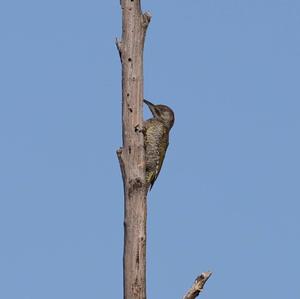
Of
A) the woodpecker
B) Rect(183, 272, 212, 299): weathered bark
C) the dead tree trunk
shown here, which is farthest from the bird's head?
Rect(183, 272, 212, 299): weathered bark

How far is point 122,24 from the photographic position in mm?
11258

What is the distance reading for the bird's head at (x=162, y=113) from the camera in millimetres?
12930

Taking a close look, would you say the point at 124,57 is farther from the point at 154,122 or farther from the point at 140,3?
the point at 154,122

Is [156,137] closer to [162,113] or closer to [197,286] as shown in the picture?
[162,113]

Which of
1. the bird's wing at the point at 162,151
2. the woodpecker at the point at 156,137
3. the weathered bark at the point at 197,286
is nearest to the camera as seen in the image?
the weathered bark at the point at 197,286

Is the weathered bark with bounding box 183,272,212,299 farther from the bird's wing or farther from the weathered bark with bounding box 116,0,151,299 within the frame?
the bird's wing

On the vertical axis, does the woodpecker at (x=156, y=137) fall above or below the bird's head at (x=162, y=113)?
below

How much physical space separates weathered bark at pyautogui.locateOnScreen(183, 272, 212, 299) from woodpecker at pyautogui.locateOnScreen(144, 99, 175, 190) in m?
1.70

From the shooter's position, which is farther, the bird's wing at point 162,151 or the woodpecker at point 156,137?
the bird's wing at point 162,151

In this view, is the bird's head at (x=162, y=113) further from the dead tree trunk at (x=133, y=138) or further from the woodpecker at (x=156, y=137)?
the dead tree trunk at (x=133, y=138)

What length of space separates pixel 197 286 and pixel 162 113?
3.16m

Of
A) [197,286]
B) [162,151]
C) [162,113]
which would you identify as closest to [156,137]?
[162,151]

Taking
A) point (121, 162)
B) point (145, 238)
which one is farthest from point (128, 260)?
point (121, 162)

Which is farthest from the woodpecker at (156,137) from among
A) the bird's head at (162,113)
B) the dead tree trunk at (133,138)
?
the dead tree trunk at (133,138)
